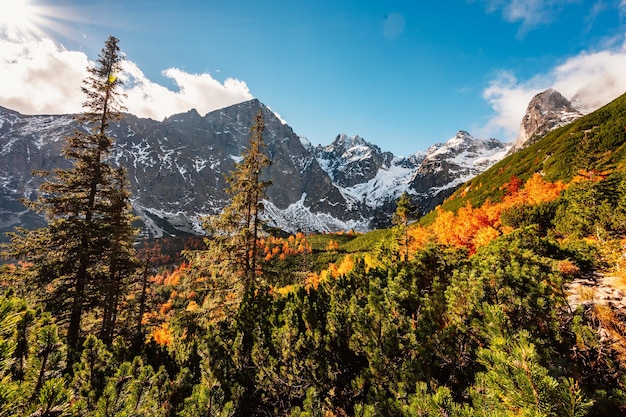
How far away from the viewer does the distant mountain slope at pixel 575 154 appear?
29.1 metres

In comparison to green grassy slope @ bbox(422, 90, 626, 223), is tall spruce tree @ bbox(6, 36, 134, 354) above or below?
below

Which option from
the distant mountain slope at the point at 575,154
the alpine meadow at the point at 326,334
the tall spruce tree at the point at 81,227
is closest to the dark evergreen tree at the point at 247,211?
the alpine meadow at the point at 326,334

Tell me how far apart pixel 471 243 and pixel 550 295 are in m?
25.3

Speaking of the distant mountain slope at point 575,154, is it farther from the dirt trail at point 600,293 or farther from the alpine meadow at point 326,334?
the dirt trail at point 600,293

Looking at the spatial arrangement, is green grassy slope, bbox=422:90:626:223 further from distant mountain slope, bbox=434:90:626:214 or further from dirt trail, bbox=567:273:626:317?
dirt trail, bbox=567:273:626:317

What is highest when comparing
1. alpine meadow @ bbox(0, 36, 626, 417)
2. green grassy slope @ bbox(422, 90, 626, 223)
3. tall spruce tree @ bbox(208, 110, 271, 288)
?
green grassy slope @ bbox(422, 90, 626, 223)

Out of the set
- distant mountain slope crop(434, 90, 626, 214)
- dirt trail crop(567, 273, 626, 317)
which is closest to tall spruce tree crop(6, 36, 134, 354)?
dirt trail crop(567, 273, 626, 317)

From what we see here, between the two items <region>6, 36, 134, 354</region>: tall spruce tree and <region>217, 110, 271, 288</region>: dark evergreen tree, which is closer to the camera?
<region>6, 36, 134, 354</region>: tall spruce tree

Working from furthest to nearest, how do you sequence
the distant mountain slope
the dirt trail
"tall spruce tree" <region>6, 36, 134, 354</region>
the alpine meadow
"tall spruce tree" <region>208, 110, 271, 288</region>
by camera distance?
the distant mountain slope, "tall spruce tree" <region>208, 110, 271, 288</region>, "tall spruce tree" <region>6, 36, 134, 354</region>, the dirt trail, the alpine meadow

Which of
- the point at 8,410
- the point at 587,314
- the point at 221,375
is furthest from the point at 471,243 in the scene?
the point at 8,410

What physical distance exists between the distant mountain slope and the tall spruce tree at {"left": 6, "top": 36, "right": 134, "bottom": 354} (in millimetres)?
39117

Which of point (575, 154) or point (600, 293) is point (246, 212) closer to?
point (600, 293)

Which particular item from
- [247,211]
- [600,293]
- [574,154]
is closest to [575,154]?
[574,154]

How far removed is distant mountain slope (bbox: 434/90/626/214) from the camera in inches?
1144
